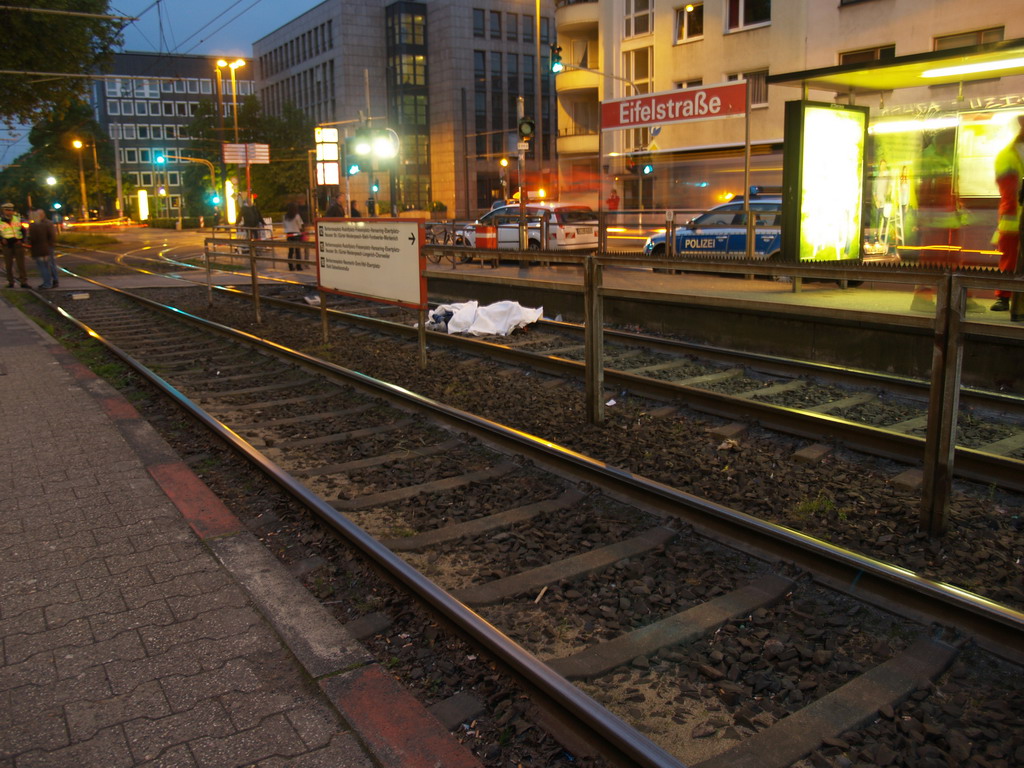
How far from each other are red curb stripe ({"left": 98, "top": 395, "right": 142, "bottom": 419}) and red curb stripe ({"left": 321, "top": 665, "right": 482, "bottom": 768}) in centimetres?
494

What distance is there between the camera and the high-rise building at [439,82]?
76938 millimetres

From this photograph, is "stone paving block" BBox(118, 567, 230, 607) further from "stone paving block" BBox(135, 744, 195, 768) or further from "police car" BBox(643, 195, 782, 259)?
"police car" BBox(643, 195, 782, 259)

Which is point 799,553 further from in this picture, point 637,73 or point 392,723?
point 637,73

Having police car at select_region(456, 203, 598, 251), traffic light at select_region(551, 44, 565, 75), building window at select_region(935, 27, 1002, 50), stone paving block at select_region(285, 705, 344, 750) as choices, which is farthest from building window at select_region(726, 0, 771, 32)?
stone paving block at select_region(285, 705, 344, 750)

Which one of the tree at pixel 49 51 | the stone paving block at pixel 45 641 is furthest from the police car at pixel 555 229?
the stone paving block at pixel 45 641

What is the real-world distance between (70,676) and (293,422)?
4080 millimetres

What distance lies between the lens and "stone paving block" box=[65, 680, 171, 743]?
2.96m

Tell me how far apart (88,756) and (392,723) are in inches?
37.3

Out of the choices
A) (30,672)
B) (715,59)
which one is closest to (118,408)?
(30,672)

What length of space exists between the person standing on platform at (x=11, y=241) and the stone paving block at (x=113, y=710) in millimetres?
20366

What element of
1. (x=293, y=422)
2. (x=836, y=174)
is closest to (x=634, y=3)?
(x=836, y=174)

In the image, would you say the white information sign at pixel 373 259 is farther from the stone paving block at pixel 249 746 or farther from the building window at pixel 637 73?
the building window at pixel 637 73

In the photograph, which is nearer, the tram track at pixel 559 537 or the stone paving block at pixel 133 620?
the tram track at pixel 559 537

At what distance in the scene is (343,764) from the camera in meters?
2.77
